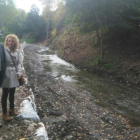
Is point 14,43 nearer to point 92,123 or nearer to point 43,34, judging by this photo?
point 92,123

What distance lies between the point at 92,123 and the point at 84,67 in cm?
1122

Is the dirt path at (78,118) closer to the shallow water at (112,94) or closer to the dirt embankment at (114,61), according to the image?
the shallow water at (112,94)

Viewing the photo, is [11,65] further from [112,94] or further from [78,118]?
[112,94]

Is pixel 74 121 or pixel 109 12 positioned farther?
pixel 109 12

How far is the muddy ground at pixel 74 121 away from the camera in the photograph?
5.40 m

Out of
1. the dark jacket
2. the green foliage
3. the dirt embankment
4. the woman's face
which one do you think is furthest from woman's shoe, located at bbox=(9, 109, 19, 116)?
the green foliage

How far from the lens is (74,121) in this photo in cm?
671

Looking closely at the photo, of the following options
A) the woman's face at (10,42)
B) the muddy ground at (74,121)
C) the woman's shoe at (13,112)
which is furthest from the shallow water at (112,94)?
the woman's face at (10,42)

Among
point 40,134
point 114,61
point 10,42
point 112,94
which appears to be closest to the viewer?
point 40,134

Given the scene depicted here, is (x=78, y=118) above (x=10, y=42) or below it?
below

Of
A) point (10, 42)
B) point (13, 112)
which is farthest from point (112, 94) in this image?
point (10, 42)

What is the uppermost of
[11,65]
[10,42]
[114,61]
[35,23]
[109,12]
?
[35,23]

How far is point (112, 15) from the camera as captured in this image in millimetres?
14633

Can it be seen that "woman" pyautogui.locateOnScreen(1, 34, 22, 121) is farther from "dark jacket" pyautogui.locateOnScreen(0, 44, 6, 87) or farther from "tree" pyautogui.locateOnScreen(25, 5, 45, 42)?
"tree" pyautogui.locateOnScreen(25, 5, 45, 42)
